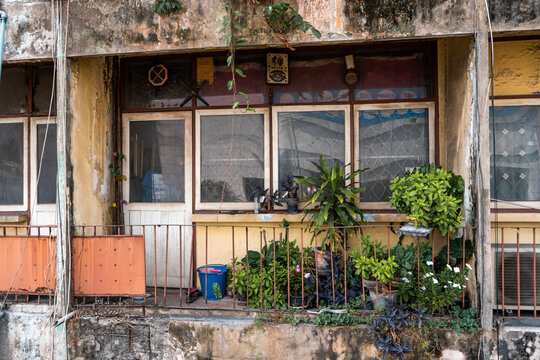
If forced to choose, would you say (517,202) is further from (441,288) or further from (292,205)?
(292,205)

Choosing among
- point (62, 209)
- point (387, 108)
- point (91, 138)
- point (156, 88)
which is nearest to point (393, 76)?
point (387, 108)

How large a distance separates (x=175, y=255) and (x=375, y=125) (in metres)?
3.43

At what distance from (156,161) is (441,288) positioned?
4.17 m

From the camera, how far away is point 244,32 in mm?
4238

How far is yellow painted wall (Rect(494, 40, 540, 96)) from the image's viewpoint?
4.89 meters

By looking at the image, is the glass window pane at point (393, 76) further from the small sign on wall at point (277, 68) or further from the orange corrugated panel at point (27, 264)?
the orange corrugated panel at point (27, 264)

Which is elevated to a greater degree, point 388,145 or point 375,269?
point 388,145

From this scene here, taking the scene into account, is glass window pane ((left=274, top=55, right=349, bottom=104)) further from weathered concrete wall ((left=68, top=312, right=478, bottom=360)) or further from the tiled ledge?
weathered concrete wall ((left=68, top=312, right=478, bottom=360))

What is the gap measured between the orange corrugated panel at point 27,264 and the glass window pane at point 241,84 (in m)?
2.78

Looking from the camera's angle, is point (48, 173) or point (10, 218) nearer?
point (10, 218)

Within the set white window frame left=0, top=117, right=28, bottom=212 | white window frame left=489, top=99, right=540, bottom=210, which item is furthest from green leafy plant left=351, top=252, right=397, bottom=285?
white window frame left=0, top=117, right=28, bottom=212

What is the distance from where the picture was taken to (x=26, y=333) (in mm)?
4477

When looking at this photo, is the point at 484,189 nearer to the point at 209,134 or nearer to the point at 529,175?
the point at 529,175

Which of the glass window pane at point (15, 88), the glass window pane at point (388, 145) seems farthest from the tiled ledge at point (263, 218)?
the glass window pane at point (15, 88)
